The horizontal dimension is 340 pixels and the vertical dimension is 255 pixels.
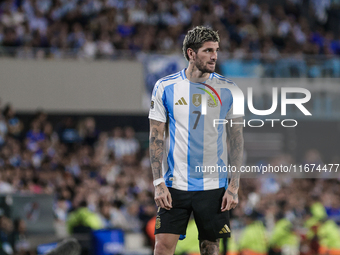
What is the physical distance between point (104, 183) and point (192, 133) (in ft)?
27.3

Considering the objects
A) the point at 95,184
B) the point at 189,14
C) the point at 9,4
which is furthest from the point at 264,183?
the point at 9,4

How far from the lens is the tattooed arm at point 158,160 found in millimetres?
3609

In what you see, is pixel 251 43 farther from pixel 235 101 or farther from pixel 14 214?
pixel 235 101

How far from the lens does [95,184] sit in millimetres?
11289

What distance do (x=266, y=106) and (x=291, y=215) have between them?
2.80 meters

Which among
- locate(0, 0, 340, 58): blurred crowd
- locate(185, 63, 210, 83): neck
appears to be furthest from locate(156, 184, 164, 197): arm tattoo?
locate(0, 0, 340, 58): blurred crowd

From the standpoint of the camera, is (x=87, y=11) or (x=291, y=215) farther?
(x=87, y=11)

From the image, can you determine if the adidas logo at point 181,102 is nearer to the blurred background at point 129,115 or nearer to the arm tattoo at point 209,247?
the arm tattoo at point 209,247

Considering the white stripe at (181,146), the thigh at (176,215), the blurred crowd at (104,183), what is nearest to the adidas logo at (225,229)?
the thigh at (176,215)

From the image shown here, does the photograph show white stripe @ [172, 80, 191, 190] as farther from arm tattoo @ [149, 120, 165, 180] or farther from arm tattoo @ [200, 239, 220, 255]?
arm tattoo @ [200, 239, 220, 255]

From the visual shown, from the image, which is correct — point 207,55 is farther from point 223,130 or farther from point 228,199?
point 228,199

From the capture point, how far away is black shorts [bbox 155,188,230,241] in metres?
3.63

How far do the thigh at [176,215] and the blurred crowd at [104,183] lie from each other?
5570 mm

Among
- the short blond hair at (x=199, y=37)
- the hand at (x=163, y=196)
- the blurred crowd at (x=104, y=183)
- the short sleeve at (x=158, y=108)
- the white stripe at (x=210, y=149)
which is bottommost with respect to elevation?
the blurred crowd at (x=104, y=183)
